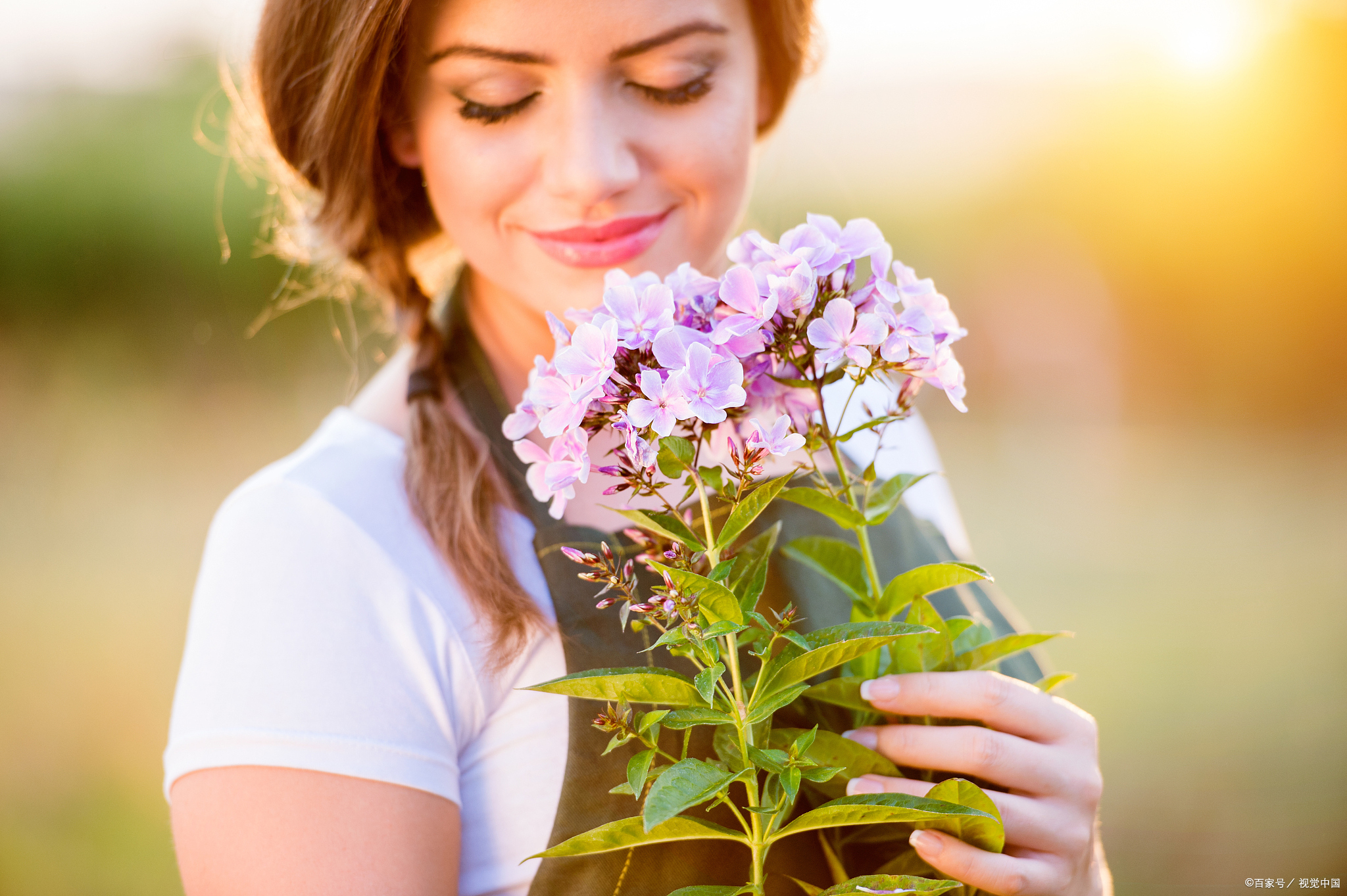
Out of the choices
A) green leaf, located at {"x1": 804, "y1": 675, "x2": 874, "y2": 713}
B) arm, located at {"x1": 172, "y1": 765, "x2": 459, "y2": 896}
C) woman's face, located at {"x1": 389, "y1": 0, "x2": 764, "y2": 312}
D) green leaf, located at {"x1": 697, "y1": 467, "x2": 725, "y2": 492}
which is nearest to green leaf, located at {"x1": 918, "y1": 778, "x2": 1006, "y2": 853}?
green leaf, located at {"x1": 804, "y1": 675, "x2": 874, "y2": 713}

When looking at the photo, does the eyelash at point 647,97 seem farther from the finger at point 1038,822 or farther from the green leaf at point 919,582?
the finger at point 1038,822

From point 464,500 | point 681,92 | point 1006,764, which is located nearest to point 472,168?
point 681,92

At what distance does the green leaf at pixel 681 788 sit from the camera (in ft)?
2.50

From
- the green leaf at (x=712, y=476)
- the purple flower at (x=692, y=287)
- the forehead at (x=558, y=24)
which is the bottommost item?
the green leaf at (x=712, y=476)

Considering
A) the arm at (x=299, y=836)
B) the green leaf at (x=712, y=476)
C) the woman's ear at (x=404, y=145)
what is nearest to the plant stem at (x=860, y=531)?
the green leaf at (x=712, y=476)

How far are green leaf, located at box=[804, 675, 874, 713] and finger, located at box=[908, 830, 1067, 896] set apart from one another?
0.46 feet

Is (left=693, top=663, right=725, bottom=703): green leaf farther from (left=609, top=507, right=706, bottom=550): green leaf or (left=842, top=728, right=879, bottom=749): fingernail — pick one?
(left=842, top=728, right=879, bottom=749): fingernail

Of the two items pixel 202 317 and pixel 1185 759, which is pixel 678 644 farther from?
pixel 202 317

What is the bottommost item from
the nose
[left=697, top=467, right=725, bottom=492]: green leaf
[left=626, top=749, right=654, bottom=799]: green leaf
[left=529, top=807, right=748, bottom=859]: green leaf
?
[left=529, top=807, right=748, bottom=859]: green leaf

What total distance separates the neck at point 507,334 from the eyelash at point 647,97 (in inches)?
13.6

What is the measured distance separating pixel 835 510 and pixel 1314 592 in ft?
20.1

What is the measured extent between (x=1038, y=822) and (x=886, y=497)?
41 cm

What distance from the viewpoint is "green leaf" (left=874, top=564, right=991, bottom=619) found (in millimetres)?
930

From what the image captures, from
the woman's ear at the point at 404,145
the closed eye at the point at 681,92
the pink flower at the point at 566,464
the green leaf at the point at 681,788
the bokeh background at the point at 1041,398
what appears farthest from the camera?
the bokeh background at the point at 1041,398
